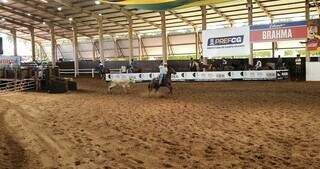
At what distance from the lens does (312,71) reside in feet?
79.3

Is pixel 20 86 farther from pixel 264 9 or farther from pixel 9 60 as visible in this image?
pixel 264 9

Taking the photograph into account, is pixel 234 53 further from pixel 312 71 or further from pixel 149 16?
pixel 149 16

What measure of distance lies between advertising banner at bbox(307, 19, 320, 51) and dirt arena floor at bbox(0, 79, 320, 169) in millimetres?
10644

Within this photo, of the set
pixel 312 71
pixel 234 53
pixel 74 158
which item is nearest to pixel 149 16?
pixel 234 53

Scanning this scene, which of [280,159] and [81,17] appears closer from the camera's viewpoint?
[280,159]

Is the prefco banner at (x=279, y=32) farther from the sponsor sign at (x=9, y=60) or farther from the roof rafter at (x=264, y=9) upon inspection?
the sponsor sign at (x=9, y=60)

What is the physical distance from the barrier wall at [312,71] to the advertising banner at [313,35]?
1.33m

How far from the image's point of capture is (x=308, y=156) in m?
6.30

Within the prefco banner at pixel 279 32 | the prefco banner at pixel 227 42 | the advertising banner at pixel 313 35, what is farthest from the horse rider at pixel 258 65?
the advertising banner at pixel 313 35

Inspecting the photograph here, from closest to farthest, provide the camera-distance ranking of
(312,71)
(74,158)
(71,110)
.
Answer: (74,158)
(71,110)
(312,71)

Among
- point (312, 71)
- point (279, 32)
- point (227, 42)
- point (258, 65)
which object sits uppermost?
point (279, 32)

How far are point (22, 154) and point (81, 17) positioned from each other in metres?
33.1

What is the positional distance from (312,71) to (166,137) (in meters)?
18.8

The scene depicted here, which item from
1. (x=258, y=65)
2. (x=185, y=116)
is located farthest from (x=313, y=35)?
(x=185, y=116)
